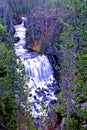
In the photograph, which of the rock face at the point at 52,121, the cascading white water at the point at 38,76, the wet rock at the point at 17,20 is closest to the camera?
the rock face at the point at 52,121

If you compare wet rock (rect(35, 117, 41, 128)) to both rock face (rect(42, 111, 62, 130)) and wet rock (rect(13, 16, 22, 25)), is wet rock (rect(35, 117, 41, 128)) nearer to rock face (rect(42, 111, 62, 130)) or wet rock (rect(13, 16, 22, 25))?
rock face (rect(42, 111, 62, 130))

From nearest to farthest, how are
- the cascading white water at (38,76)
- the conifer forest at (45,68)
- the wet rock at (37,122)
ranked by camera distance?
1. the conifer forest at (45,68)
2. the wet rock at (37,122)
3. the cascading white water at (38,76)

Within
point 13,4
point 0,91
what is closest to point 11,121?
point 0,91

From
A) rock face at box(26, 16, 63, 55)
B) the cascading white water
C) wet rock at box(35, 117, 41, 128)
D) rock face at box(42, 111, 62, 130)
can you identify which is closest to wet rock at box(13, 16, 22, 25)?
rock face at box(26, 16, 63, 55)

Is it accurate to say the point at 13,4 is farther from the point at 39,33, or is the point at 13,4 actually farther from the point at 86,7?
the point at 86,7

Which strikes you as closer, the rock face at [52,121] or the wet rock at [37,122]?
the rock face at [52,121]

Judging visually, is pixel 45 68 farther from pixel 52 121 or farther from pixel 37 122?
pixel 52 121

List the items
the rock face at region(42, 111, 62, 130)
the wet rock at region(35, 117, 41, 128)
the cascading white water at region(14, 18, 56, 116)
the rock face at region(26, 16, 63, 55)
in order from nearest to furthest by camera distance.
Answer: the rock face at region(42, 111, 62, 130) → the wet rock at region(35, 117, 41, 128) → the cascading white water at region(14, 18, 56, 116) → the rock face at region(26, 16, 63, 55)

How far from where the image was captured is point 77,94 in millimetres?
18125

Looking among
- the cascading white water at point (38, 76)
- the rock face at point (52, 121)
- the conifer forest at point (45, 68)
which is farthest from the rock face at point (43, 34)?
the rock face at point (52, 121)

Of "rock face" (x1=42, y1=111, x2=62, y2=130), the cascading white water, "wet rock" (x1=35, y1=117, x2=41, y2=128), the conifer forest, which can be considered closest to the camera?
the conifer forest

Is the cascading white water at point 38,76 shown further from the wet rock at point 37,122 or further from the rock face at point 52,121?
the rock face at point 52,121

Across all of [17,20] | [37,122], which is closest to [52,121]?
[37,122]

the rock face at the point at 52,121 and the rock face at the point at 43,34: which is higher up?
the rock face at the point at 43,34
